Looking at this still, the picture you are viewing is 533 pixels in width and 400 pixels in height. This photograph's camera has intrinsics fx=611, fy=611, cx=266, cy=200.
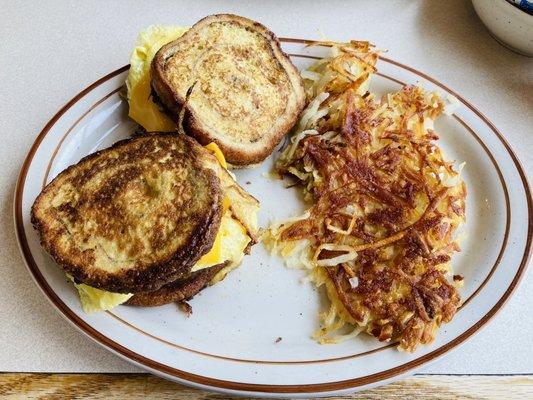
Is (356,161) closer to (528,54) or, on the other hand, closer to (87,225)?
(87,225)

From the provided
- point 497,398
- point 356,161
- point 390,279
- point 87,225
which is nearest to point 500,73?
point 356,161

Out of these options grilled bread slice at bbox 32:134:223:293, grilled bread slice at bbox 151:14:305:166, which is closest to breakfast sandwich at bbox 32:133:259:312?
grilled bread slice at bbox 32:134:223:293

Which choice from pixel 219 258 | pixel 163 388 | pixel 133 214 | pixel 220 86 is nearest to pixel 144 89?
pixel 220 86

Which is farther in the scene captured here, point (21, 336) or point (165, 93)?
point (165, 93)

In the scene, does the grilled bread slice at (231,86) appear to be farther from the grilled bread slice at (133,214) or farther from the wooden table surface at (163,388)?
the wooden table surface at (163,388)

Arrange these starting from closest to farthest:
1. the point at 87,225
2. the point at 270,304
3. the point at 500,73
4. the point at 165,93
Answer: the point at 87,225
the point at 270,304
the point at 165,93
the point at 500,73
